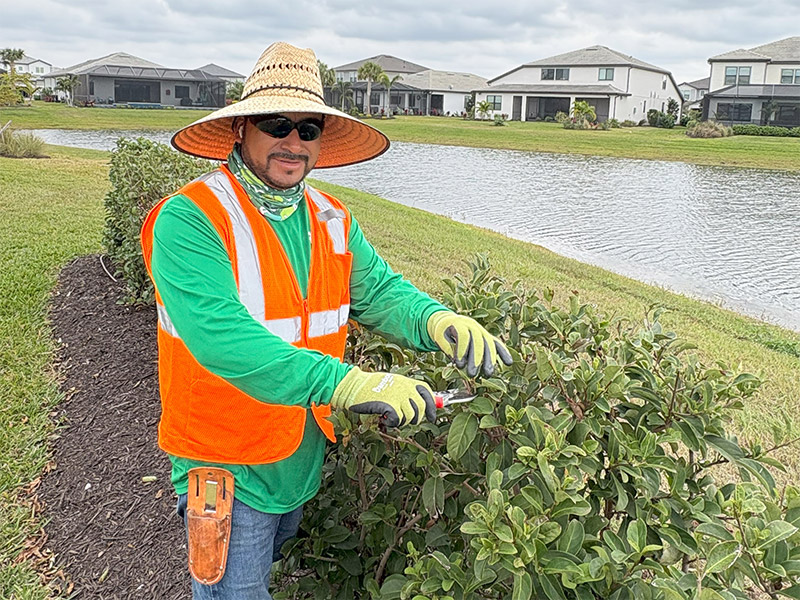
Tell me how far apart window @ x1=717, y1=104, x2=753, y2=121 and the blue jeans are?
56559 mm

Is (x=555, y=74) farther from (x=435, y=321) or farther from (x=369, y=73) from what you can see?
(x=435, y=321)

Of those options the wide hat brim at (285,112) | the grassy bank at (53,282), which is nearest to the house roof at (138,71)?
the grassy bank at (53,282)

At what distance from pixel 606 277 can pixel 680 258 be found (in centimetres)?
324

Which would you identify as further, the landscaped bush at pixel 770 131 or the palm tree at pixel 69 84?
the palm tree at pixel 69 84

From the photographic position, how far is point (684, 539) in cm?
170

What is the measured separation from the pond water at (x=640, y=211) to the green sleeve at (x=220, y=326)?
7.64 meters

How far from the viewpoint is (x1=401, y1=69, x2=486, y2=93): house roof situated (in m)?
73.4

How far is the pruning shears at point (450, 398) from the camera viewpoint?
1.84m

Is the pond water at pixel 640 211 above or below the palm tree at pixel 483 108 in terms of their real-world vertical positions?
below

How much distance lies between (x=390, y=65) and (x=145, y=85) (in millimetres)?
28503

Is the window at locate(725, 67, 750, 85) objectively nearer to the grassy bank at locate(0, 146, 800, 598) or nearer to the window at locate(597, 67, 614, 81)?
the window at locate(597, 67, 614, 81)

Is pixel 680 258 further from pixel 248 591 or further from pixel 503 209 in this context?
pixel 248 591

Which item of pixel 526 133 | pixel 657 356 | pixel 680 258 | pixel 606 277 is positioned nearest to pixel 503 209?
pixel 680 258

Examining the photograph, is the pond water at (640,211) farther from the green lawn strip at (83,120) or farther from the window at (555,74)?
Result: the window at (555,74)
